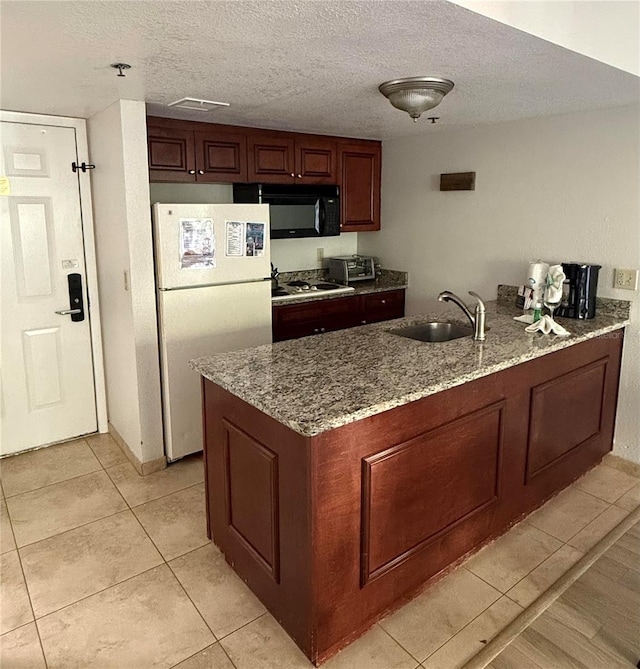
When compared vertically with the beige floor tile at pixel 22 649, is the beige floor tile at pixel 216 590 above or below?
above

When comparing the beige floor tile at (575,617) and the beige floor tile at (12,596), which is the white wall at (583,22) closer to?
the beige floor tile at (575,617)

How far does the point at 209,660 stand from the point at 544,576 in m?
1.41

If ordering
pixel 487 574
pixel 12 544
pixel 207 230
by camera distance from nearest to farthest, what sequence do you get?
1. pixel 487 574
2. pixel 12 544
3. pixel 207 230

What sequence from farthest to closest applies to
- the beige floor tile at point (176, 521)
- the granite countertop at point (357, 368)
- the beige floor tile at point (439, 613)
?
the beige floor tile at point (176, 521) → the beige floor tile at point (439, 613) → the granite countertop at point (357, 368)

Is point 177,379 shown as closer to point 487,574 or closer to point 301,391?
point 301,391

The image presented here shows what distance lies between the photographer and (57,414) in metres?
3.52

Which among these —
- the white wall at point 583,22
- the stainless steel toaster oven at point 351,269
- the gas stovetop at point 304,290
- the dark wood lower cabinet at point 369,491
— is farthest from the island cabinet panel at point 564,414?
the stainless steel toaster oven at point 351,269

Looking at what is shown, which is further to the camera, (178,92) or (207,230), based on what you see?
(207,230)

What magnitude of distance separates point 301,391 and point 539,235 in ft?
7.36

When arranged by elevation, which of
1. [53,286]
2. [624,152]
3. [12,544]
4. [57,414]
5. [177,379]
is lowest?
[12,544]

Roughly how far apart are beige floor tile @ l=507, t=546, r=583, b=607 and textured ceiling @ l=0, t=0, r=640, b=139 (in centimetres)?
208

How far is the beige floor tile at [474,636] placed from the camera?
186cm

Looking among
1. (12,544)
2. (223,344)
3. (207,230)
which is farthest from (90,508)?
(207,230)

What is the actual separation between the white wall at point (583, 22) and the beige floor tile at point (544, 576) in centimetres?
209
